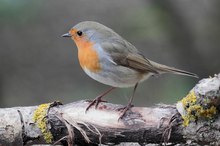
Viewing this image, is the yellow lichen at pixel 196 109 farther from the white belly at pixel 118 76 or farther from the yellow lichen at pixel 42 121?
the yellow lichen at pixel 42 121

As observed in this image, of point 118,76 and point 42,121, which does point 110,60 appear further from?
point 42,121

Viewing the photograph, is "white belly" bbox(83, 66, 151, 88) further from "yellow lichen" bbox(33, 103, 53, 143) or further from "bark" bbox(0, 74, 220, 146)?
"yellow lichen" bbox(33, 103, 53, 143)

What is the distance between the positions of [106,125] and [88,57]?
31.8 inches

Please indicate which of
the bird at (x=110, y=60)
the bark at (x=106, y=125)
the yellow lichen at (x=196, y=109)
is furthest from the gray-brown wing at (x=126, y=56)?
the yellow lichen at (x=196, y=109)

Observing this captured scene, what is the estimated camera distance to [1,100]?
24.6ft

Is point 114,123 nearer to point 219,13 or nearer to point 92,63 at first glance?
point 92,63

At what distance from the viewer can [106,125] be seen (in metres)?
3.47

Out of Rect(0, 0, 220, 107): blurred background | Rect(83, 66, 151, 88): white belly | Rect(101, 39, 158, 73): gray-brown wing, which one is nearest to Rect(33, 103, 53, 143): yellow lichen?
Rect(83, 66, 151, 88): white belly

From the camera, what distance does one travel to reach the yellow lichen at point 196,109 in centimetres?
328

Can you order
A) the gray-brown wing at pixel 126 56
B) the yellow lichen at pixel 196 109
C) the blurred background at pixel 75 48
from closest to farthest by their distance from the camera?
the yellow lichen at pixel 196 109
the gray-brown wing at pixel 126 56
the blurred background at pixel 75 48

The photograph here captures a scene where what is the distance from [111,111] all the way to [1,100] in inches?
166

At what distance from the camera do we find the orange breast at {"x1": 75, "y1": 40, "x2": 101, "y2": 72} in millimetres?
4051

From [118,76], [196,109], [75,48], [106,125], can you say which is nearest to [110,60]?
[118,76]

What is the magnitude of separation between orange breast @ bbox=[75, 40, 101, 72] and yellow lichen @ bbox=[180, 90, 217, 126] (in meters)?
0.90
